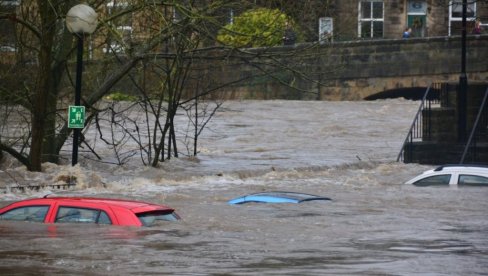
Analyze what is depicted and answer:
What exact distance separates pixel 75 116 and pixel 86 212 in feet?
24.9

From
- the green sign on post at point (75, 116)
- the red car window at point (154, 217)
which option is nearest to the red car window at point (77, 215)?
the red car window at point (154, 217)

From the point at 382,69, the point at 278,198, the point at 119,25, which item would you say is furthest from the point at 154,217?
the point at 382,69

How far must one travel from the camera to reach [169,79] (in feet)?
92.7

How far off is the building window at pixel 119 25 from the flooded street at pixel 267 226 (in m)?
2.72

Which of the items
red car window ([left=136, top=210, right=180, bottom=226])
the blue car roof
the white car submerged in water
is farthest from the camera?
the white car submerged in water

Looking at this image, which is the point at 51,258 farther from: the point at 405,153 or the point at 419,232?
the point at 405,153

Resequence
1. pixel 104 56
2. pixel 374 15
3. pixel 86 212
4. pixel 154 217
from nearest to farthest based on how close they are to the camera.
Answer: pixel 86 212, pixel 154 217, pixel 104 56, pixel 374 15

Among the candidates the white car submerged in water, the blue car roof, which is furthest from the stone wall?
the blue car roof

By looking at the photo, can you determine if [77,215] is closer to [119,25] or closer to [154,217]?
[154,217]

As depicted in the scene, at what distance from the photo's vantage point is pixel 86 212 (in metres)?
15.8

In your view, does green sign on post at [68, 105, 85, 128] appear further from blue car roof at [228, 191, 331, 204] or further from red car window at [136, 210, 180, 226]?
red car window at [136, 210, 180, 226]

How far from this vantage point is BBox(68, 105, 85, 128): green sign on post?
2312 cm

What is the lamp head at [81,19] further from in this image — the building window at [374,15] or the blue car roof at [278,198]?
the building window at [374,15]

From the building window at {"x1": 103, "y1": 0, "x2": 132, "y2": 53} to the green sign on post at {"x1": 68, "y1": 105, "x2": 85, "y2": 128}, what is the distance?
229 centimetres
